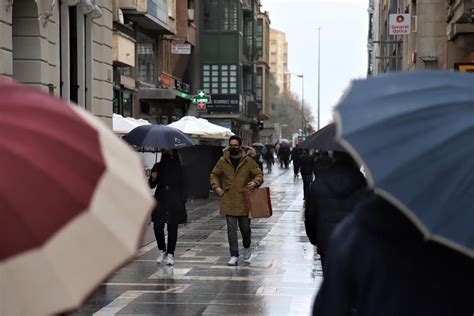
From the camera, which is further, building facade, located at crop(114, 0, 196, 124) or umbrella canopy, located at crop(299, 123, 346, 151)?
building facade, located at crop(114, 0, 196, 124)

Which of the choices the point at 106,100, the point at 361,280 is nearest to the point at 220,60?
the point at 106,100

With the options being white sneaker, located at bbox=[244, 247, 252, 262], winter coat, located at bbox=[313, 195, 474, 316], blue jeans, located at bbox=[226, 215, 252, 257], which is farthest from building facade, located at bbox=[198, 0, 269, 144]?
winter coat, located at bbox=[313, 195, 474, 316]

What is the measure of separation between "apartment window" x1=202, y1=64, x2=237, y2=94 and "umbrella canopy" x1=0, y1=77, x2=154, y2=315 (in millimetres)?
47447

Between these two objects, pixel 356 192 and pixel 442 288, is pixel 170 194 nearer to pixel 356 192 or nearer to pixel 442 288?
pixel 356 192

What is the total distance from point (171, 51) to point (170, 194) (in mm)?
28511

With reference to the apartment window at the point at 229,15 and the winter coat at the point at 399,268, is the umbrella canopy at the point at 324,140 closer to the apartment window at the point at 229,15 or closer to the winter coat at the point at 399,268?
the winter coat at the point at 399,268

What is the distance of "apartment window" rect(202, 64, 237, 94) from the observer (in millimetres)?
50062

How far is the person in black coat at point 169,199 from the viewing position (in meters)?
11.2

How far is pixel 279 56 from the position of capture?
192000mm

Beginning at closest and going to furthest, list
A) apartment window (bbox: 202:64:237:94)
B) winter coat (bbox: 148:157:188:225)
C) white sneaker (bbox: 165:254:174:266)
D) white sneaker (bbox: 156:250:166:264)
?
1. winter coat (bbox: 148:157:188:225)
2. white sneaker (bbox: 165:254:174:266)
3. white sneaker (bbox: 156:250:166:264)
4. apartment window (bbox: 202:64:237:94)

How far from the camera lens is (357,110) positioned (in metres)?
2.90

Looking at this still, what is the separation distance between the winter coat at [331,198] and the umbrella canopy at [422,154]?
3.02 m

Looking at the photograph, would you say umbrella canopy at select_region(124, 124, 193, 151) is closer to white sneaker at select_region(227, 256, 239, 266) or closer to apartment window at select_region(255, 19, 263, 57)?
white sneaker at select_region(227, 256, 239, 266)

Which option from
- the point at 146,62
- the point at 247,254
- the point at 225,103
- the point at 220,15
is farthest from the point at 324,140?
the point at 225,103
